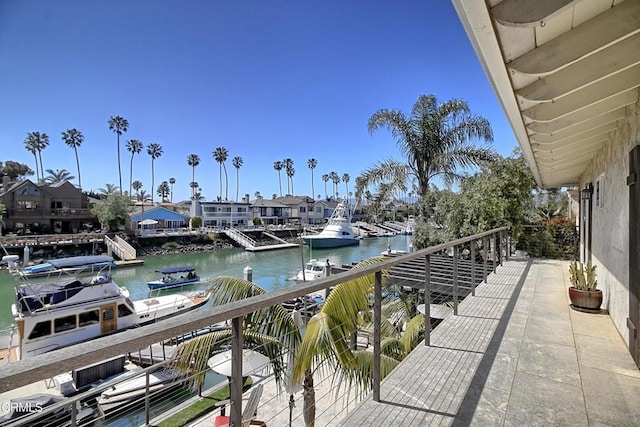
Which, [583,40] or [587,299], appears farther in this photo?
[587,299]

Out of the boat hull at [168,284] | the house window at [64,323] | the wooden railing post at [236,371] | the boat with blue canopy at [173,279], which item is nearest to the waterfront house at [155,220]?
the boat with blue canopy at [173,279]

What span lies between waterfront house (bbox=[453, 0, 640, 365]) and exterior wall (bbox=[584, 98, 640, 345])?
1cm

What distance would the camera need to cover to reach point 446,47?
852 cm

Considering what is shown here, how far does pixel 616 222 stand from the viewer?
3.73 meters

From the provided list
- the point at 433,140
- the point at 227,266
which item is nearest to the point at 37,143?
the point at 227,266

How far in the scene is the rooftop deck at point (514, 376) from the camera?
2.10m

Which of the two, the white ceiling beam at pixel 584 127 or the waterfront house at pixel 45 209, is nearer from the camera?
the white ceiling beam at pixel 584 127

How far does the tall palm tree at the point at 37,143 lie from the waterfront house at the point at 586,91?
69311mm

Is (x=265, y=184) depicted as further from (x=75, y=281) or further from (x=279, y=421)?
(x=279, y=421)

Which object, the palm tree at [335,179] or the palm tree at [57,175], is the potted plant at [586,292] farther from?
the palm tree at [335,179]

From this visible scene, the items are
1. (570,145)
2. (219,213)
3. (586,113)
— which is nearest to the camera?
(586,113)

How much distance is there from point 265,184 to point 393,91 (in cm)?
7640

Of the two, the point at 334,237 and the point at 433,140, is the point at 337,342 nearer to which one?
the point at 433,140

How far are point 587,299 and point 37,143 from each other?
231 ft
